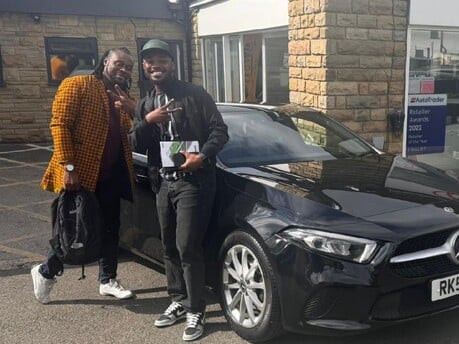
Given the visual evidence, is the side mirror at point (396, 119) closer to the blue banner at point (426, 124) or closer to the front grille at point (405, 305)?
the blue banner at point (426, 124)

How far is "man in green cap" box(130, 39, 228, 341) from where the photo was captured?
3104 millimetres

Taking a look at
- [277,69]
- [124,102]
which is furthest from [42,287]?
[277,69]

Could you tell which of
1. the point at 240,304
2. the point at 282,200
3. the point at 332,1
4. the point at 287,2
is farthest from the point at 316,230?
the point at 287,2

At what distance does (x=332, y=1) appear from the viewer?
619cm

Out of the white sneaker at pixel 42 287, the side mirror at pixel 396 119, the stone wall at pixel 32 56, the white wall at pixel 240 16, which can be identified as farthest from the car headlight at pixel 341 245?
the stone wall at pixel 32 56

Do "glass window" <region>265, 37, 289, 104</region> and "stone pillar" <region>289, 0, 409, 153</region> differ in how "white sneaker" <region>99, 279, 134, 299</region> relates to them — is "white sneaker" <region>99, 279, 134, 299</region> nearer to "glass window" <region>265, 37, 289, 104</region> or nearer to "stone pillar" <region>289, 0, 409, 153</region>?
"stone pillar" <region>289, 0, 409, 153</region>

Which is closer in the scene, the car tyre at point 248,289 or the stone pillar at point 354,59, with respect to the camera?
the car tyre at point 248,289

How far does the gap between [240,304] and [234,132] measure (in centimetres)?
134

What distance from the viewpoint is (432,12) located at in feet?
22.0

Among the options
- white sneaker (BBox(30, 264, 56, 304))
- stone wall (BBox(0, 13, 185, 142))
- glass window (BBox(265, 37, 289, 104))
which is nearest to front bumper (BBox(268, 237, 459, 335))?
white sneaker (BBox(30, 264, 56, 304))

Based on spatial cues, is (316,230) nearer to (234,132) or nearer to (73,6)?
(234,132)

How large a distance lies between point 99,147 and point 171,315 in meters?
1.21

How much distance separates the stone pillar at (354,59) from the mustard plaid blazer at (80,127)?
356 cm

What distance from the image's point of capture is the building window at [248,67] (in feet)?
27.8
